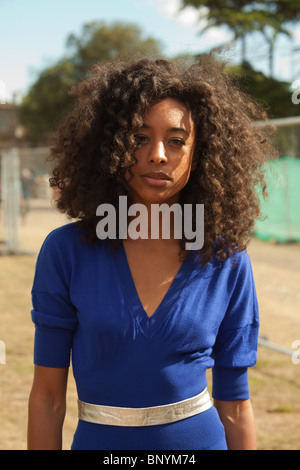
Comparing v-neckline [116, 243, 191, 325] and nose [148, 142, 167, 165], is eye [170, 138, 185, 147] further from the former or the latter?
v-neckline [116, 243, 191, 325]

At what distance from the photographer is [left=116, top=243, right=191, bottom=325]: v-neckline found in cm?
131

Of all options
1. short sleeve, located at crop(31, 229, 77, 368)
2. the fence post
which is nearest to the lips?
short sleeve, located at crop(31, 229, 77, 368)

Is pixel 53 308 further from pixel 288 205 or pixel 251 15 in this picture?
pixel 251 15

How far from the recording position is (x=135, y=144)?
4.64ft

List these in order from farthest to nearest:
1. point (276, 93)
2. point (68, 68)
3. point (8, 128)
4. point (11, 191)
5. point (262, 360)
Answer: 1. point (8, 128)
2. point (68, 68)
3. point (276, 93)
4. point (11, 191)
5. point (262, 360)

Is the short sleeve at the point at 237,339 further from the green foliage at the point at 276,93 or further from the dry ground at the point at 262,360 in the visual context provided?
the green foliage at the point at 276,93

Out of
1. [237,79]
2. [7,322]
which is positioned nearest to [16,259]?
[7,322]

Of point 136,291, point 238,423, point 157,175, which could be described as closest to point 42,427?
point 136,291

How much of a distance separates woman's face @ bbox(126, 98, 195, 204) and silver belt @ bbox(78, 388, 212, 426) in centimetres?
50

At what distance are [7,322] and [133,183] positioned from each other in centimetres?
487

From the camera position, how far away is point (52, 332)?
4.47 feet

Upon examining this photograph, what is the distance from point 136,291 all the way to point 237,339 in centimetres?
30

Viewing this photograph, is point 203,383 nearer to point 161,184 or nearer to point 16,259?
point 161,184

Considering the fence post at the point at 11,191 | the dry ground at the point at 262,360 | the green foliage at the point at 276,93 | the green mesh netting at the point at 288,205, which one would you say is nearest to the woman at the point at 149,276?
the dry ground at the point at 262,360
